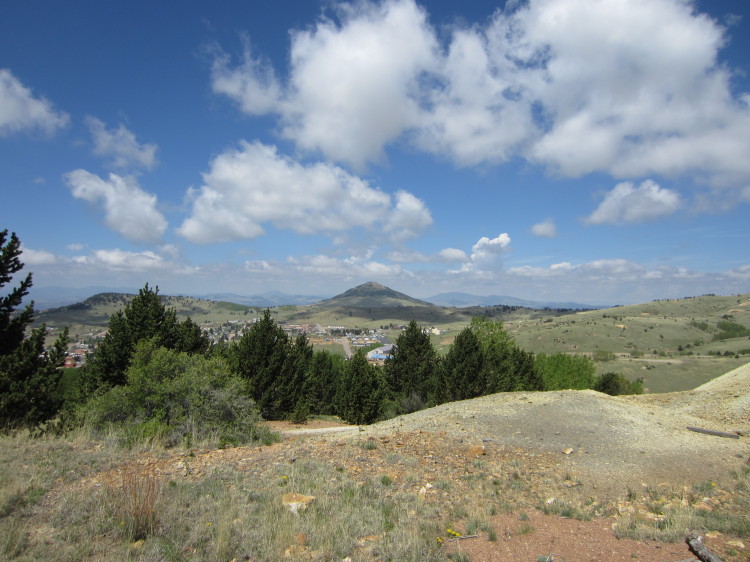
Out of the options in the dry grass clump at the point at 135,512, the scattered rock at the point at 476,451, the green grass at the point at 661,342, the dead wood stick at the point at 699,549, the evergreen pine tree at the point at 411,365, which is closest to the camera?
the dead wood stick at the point at 699,549

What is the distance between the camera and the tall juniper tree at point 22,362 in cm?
1327

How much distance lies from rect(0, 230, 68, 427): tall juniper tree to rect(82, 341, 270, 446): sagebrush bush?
8.69 feet

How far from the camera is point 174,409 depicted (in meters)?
12.2

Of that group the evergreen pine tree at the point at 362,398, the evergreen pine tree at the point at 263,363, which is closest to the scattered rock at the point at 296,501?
the evergreen pine tree at the point at 263,363

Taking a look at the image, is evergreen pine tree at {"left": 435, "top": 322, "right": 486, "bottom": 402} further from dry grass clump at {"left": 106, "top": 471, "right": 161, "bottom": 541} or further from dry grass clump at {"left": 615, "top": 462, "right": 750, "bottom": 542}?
dry grass clump at {"left": 106, "top": 471, "right": 161, "bottom": 541}

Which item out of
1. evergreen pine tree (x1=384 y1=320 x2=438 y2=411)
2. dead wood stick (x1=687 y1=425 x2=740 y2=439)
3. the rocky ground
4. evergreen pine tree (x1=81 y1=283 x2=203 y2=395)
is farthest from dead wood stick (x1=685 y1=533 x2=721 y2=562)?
evergreen pine tree (x1=384 y1=320 x2=438 y2=411)

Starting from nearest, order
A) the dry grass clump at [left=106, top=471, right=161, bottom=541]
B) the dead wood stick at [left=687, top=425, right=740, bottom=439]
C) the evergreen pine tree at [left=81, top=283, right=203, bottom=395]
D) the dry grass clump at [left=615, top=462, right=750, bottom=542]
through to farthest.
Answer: the dry grass clump at [left=106, top=471, right=161, bottom=541]
the dry grass clump at [left=615, top=462, right=750, bottom=542]
the dead wood stick at [left=687, top=425, right=740, bottom=439]
the evergreen pine tree at [left=81, top=283, right=203, bottom=395]

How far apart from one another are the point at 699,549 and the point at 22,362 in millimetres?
19525

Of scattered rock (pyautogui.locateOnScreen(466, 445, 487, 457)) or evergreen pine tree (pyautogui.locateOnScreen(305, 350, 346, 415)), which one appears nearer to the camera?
scattered rock (pyautogui.locateOnScreen(466, 445, 487, 457))

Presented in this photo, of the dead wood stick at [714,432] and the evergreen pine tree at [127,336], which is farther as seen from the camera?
the evergreen pine tree at [127,336]

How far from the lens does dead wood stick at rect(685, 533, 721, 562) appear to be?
509 centimetres

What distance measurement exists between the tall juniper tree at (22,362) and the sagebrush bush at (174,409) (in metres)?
2.65

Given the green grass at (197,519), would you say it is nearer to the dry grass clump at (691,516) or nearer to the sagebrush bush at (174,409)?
the dry grass clump at (691,516)

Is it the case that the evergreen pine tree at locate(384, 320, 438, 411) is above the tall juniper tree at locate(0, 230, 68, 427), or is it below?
below
